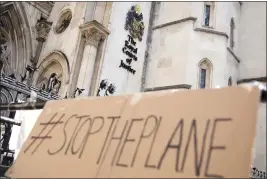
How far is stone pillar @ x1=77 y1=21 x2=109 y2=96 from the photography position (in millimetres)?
11357

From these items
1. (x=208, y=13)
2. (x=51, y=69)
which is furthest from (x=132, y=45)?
(x=208, y=13)

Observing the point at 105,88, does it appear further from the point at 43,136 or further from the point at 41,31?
the point at 43,136

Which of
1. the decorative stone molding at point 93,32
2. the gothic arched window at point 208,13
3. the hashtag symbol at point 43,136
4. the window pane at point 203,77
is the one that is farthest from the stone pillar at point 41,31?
the hashtag symbol at point 43,136

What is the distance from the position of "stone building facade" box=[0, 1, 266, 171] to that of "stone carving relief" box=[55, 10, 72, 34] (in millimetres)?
48

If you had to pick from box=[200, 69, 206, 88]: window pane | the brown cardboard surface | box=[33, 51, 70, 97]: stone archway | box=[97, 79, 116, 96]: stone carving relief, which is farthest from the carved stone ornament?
the brown cardboard surface

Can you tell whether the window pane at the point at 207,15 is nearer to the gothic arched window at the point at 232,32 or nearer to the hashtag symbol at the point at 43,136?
the gothic arched window at the point at 232,32

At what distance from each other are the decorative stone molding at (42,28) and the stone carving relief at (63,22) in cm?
48

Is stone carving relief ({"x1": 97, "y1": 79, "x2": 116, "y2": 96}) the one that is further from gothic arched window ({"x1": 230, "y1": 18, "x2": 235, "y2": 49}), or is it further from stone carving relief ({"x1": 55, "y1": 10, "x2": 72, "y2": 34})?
gothic arched window ({"x1": 230, "y1": 18, "x2": 235, "y2": 49})

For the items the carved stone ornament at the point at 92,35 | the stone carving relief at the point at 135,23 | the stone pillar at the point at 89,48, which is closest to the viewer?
the stone pillar at the point at 89,48

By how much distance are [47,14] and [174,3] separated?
6.98 meters

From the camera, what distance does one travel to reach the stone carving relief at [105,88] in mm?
11594

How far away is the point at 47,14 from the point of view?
14.0 metres

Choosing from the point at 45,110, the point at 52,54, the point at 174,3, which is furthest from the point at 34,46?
the point at 45,110

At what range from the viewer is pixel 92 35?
1177 centimetres
